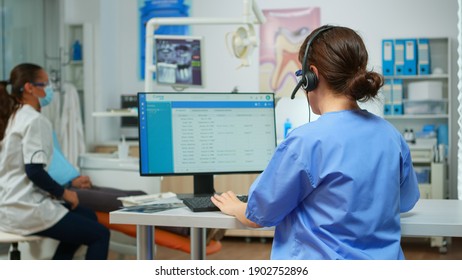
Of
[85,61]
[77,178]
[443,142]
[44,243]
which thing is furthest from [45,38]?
[443,142]

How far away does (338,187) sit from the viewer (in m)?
1.30

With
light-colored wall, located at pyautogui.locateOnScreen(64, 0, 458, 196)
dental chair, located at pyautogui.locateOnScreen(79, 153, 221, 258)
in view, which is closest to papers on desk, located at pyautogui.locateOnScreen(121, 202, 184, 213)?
dental chair, located at pyautogui.locateOnScreen(79, 153, 221, 258)

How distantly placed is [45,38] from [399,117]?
9.69ft

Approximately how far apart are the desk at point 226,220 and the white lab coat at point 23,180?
2.75 ft

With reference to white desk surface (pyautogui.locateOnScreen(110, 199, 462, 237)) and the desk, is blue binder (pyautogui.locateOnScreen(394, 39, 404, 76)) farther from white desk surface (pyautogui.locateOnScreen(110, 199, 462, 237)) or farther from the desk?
white desk surface (pyautogui.locateOnScreen(110, 199, 462, 237))

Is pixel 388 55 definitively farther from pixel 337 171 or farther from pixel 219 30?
pixel 337 171

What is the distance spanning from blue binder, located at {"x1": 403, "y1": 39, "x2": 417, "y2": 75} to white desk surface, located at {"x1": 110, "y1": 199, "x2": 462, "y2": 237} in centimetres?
326

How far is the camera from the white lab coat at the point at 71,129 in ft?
15.5

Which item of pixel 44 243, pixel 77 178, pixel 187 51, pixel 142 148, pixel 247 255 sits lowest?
pixel 247 255

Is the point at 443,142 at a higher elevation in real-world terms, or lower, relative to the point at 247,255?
higher

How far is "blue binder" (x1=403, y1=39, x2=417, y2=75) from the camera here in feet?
16.1

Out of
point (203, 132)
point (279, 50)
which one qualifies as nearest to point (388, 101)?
point (279, 50)
